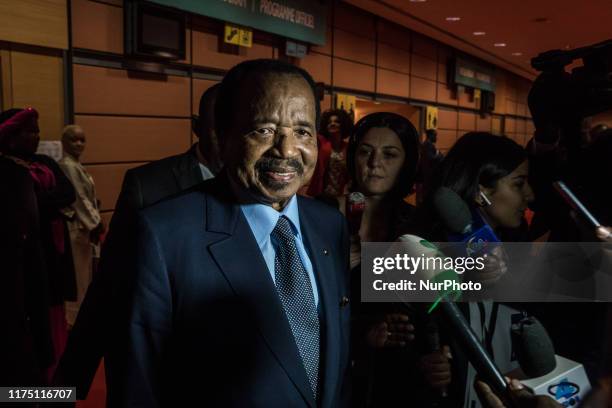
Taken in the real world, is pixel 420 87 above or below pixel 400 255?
above

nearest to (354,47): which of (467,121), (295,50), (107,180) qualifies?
(295,50)

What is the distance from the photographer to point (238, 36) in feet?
19.4

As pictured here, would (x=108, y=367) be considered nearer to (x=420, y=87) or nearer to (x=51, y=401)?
(x=51, y=401)

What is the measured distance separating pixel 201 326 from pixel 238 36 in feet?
17.5

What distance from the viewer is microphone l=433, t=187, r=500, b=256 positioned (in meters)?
1.36

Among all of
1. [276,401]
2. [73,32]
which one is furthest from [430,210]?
[73,32]

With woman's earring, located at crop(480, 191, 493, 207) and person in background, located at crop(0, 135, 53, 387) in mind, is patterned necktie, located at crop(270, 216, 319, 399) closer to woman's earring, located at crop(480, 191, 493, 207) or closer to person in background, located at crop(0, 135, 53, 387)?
woman's earring, located at crop(480, 191, 493, 207)

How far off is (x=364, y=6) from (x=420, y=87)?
286 centimetres

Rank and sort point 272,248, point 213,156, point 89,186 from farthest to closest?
point 89,186
point 213,156
point 272,248

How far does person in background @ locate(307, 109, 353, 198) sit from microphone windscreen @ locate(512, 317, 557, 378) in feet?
9.15

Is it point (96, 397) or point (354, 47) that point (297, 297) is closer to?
point (96, 397)

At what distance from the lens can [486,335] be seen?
4.27 feet

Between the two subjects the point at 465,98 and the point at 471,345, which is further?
the point at 465,98

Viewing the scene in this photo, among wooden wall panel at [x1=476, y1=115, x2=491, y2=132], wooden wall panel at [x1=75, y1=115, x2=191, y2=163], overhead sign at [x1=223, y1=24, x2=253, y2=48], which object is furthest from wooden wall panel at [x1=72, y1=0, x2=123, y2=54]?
wooden wall panel at [x1=476, y1=115, x2=491, y2=132]
